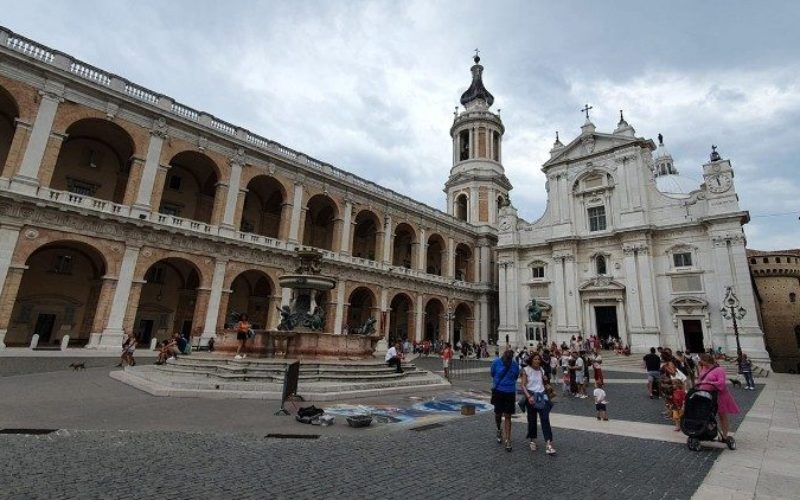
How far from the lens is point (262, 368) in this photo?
11258 mm

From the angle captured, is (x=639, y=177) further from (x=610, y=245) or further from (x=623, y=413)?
(x=623, y=413)

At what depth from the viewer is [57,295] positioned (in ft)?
68.0

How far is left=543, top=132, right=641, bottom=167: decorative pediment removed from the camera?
33.7 meters

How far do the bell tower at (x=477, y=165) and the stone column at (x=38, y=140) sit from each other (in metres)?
A: 34.9

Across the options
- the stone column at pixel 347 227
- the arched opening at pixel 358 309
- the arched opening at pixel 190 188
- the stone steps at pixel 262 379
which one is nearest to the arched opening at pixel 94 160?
the arched opening at pixel 190 188

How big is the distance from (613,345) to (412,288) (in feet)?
52.5

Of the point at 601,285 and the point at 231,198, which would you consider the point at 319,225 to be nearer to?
the point at 231,198

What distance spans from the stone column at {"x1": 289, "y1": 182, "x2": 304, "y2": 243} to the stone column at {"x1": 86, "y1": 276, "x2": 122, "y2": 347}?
32.5 ft

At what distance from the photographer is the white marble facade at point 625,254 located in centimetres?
2756

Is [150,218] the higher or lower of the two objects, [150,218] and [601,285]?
the higher

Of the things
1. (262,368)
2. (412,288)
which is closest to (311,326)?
(262,368)

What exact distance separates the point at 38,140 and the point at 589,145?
38.5 meters

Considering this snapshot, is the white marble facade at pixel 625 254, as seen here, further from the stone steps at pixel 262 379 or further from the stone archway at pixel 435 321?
the stone steps at pixel 262 379

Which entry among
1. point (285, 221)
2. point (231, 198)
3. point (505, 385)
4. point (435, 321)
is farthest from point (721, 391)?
point (435, 321)
